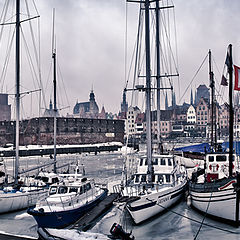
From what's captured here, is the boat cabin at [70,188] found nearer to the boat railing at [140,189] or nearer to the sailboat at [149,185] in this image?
the sailboat at [149,185]

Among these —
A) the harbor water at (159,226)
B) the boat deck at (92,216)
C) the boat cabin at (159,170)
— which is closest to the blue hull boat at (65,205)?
the boat deck at (92,216)

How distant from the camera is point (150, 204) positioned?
16.1 m

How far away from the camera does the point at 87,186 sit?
20.3 meters

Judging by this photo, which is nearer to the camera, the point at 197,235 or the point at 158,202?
the point at 197,235

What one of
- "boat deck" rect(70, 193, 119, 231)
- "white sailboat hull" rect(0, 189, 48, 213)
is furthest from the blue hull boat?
"white sailboat hull" rect(0, 189, 48, 213)

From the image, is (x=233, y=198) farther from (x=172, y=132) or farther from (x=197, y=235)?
(x=172, y=132)

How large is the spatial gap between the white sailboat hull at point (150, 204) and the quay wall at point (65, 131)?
78.3m

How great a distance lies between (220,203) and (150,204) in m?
3.66

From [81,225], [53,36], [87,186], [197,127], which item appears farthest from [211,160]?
[197,127]

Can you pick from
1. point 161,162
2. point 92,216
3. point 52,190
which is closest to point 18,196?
point 52,190

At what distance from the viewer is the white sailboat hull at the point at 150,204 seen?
1545cm

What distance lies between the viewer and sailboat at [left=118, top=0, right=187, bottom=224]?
1568cm

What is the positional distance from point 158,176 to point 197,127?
123 meters

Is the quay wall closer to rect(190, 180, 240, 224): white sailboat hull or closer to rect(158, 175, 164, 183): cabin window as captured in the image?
rect(158, 175, 164, 183): cabin window
